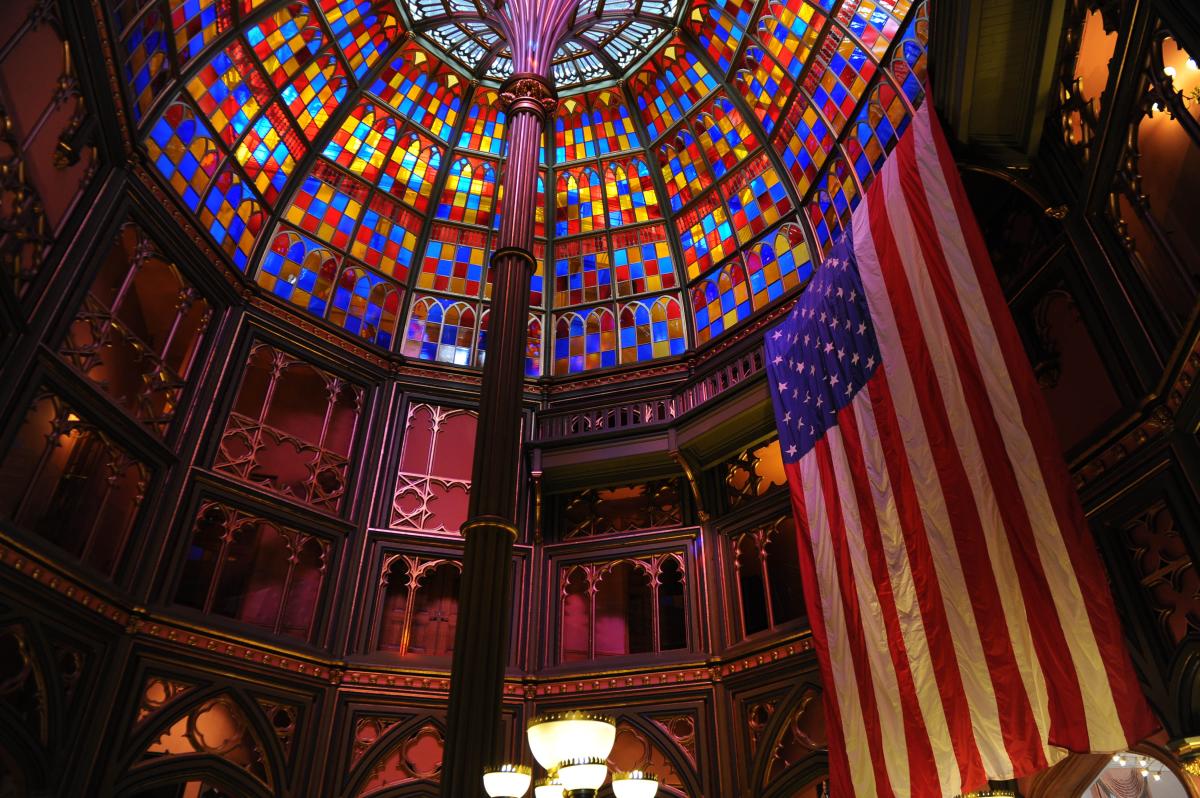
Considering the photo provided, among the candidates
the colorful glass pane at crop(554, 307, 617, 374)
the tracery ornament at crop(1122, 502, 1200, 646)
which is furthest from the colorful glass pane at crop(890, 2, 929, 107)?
the tracery ornament at crop(1122, 502, 1200, 646)

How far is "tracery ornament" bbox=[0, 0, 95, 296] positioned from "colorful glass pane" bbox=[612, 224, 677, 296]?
1118cm

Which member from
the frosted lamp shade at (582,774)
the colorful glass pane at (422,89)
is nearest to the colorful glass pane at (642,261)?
the colorful glass pane at (422,89)

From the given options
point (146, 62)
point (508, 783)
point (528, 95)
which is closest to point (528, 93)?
point (528, 95)

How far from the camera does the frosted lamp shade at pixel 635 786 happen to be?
6.17 m

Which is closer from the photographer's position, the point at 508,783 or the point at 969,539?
the point at 508,783

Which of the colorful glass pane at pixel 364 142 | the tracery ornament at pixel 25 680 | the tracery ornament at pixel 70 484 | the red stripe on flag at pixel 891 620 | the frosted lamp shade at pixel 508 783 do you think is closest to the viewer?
the frosted lamp shade at pixel 508 783

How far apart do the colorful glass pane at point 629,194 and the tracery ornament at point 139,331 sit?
964cm

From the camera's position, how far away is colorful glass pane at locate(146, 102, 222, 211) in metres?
14.4

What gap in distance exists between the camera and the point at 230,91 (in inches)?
634

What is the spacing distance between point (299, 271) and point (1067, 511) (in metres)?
15.1

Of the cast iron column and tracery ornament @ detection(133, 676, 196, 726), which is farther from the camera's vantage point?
tracery ornament @ detection(133, 676, 196, 726)

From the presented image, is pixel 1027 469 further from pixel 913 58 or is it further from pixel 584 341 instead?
pixel 584 341

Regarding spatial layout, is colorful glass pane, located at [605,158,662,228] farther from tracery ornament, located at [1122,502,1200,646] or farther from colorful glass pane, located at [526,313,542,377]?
tracery ornament, located at [1122,502,1200,646]

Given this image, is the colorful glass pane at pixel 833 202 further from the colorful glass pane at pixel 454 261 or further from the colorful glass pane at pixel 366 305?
the colorful glass pane at pixel 366 305
